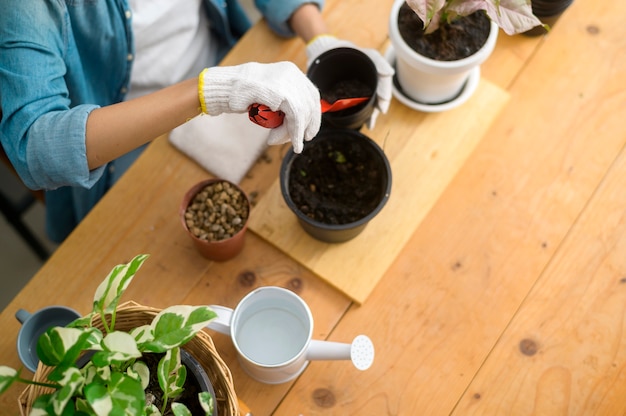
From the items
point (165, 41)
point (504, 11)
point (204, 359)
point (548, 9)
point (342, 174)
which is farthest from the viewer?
point (165, 41)

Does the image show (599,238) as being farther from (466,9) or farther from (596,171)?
(466,9)

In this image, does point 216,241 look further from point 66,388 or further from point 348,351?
point 66,388

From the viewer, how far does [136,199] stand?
1050 mm

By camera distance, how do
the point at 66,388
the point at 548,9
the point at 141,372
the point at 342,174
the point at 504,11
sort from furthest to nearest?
the point at 548,9 → the point at 342,174 → the point at 504,11 → the point at 141,372 → the point at 66,388

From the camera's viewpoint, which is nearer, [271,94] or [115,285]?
[115,285]

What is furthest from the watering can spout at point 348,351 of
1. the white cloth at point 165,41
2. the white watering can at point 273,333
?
the white cloth at point 165,41

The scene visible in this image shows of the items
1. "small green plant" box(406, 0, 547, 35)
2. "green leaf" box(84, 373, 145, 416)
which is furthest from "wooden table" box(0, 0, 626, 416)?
"green leaf" box(84, 373, 145, 416)

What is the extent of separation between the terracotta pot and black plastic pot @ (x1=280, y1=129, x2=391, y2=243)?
0.09 m

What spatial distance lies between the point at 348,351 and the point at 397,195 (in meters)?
0.30

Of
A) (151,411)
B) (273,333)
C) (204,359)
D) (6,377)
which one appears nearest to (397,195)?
(273,333)

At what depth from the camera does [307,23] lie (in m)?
1.10

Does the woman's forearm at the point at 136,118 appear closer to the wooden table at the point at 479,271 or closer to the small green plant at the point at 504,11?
the wooden table at the point at 479,271

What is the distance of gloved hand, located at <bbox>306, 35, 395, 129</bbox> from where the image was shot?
102cm

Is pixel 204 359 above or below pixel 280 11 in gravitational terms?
below
